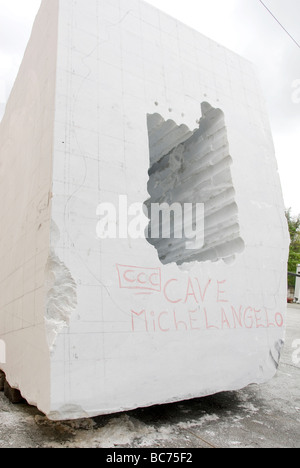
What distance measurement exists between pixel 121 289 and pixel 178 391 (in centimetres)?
92

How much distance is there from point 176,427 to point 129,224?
1.61m

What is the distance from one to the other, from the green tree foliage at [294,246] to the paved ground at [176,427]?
19.9 m

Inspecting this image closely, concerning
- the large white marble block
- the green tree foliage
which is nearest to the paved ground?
the large white marble block

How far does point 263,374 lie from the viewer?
3383 mm

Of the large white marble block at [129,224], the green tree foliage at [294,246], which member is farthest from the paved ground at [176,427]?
the green tree foliage at [294,246]

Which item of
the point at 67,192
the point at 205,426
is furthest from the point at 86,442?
the point at 67,192

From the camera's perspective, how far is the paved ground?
2.52 metres

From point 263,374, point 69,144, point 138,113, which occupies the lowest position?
point 263,374

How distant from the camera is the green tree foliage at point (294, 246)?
22.8m

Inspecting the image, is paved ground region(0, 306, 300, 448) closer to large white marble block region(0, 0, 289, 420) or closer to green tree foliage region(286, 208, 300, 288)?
large white marble block region(0, 0, 289, 420)

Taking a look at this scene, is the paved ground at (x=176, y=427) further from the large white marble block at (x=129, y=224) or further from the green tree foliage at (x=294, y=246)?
the green tree foliage at (x=294, y=246)

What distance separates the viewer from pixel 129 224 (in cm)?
285
